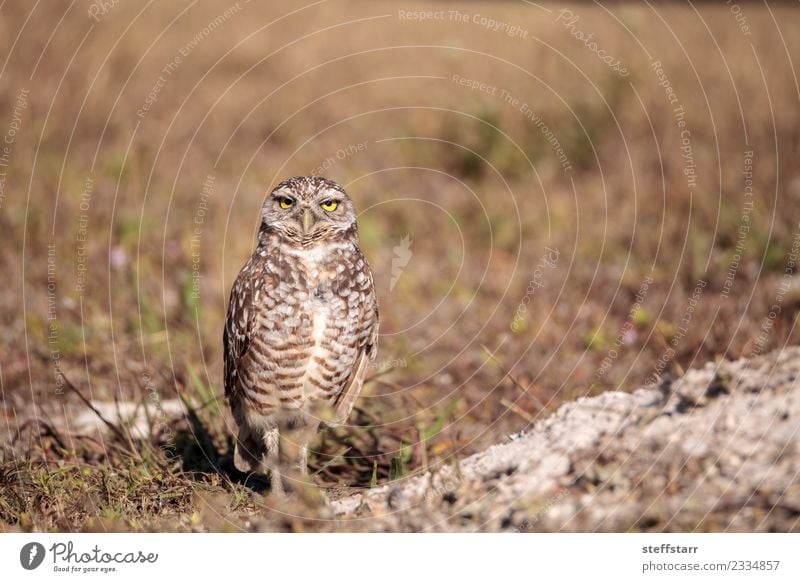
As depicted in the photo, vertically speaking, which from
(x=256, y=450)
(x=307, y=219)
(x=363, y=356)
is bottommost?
(x=256, y=450)

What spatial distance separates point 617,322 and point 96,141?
559 centimetres

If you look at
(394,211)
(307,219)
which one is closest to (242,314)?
(307,219)

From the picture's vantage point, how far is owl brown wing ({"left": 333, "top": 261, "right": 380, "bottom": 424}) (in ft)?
12.6

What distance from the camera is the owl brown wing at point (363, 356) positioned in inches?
151

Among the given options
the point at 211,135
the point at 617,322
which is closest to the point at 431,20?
the point at 211,135

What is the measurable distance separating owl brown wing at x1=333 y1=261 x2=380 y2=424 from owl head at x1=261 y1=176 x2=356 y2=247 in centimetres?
29

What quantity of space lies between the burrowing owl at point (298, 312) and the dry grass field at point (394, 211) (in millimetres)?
412

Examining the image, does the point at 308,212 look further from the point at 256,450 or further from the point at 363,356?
the point at 256,450

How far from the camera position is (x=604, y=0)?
11000 millimetres
